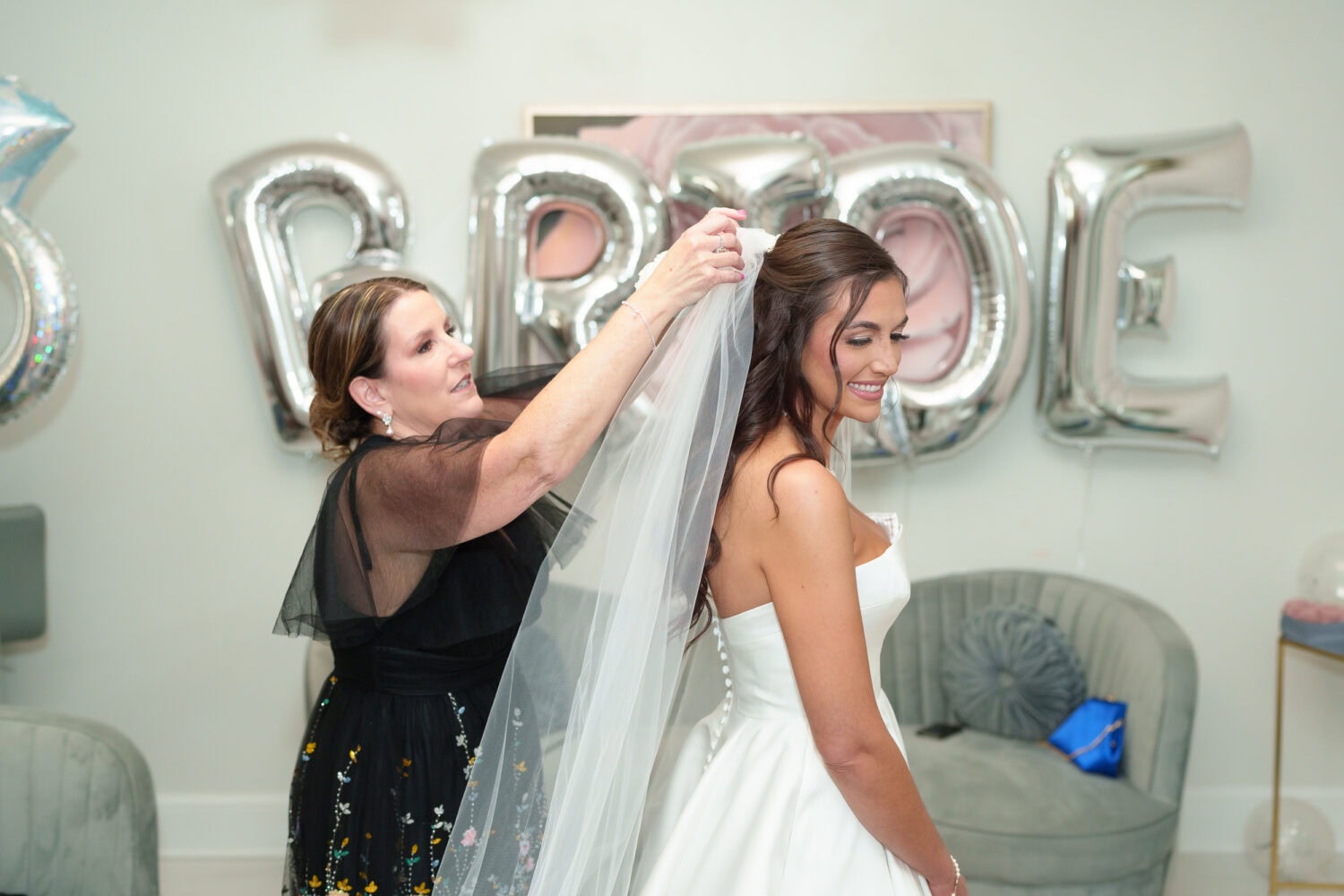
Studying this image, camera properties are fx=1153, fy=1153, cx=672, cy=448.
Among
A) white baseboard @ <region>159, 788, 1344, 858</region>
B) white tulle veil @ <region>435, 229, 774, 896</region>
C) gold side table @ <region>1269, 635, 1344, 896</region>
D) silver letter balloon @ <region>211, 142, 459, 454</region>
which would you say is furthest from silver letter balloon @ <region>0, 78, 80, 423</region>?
gold side table @ <region>1269, 635, 1344, 896</region>

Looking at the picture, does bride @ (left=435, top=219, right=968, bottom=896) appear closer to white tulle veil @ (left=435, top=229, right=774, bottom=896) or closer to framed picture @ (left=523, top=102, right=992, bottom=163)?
white tulle veil @ (left=435, top=229, right=774, bottom=896)

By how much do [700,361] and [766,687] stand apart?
0.45 meters

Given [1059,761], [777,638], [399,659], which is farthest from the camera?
[1059,761]

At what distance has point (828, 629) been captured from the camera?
1.39m

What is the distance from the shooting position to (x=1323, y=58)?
321cm

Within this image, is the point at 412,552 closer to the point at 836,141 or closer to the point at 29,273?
the point at 29,273

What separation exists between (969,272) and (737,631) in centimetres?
183

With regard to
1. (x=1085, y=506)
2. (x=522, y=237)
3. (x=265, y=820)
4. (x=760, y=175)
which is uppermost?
(x=760, y=175)

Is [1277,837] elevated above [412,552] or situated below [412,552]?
below

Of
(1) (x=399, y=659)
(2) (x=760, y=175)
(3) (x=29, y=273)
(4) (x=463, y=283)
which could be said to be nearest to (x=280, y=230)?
(4) (x=463, y=283)

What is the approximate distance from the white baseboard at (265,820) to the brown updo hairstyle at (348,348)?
2.08 m

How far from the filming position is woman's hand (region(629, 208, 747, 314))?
4.80ft

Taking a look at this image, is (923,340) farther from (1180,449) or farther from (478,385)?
(478,385)

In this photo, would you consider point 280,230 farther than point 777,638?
Yes
